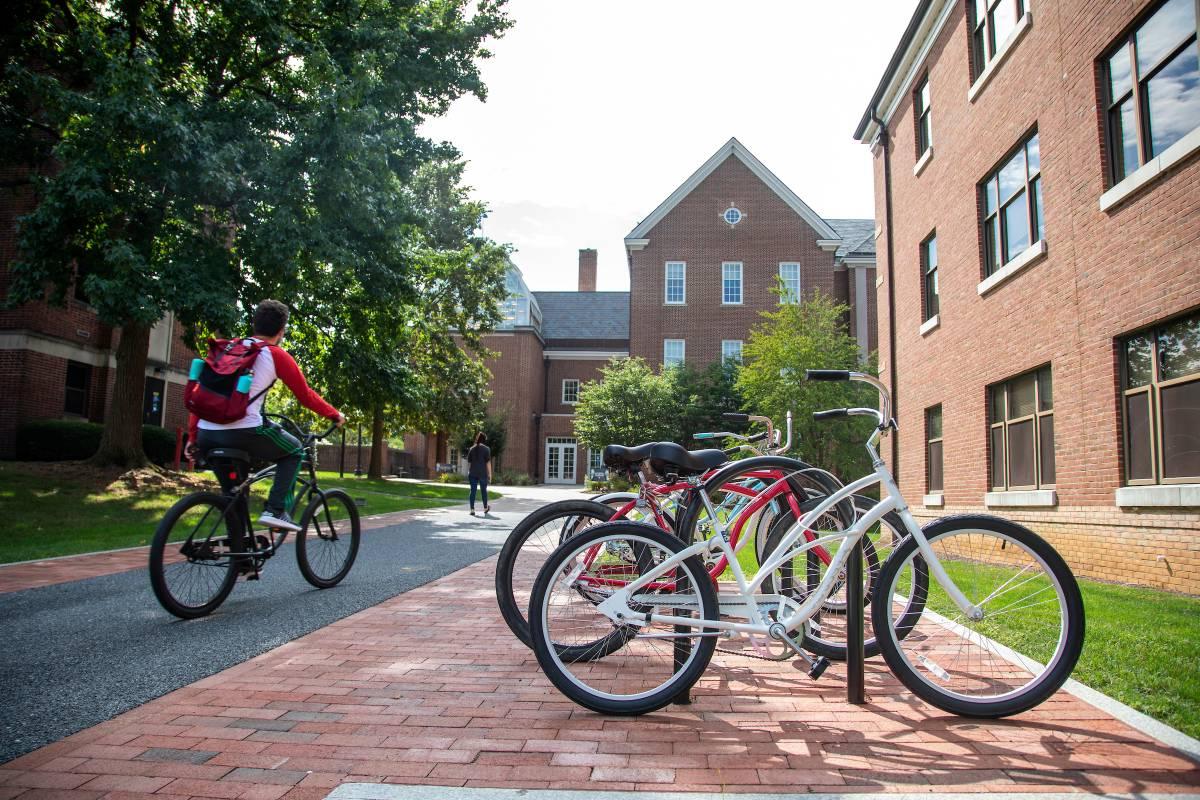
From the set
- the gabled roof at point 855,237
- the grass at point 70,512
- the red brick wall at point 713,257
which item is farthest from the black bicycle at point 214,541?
the gabled roof at point 855,237

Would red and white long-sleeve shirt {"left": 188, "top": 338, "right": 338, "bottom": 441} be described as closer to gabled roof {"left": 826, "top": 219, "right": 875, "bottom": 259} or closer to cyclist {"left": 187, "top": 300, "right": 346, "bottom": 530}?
cyclist {"left": 187, "top": 300, "right": 346, "bottom": 530}

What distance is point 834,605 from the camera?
442 centimetres

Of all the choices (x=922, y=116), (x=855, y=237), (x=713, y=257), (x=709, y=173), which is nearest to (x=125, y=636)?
(x=922, y=116)

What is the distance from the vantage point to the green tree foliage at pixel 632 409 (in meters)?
31.9

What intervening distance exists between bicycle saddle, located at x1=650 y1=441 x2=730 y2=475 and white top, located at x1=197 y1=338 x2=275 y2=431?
125 inches

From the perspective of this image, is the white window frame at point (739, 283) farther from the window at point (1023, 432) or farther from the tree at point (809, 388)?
the window at point (1023, 432)

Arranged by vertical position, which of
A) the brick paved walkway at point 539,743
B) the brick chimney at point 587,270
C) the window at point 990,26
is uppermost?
the brick chimney at point 587,270

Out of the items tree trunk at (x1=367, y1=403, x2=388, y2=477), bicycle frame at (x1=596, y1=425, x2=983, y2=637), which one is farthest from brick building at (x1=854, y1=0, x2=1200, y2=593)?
tree trunk at (x1=367, y1=403, x2=388, y2=477)

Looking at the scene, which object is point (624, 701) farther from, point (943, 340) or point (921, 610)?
point (943, 340)

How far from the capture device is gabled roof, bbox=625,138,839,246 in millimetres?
→ 35750

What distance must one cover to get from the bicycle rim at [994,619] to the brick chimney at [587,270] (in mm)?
53112

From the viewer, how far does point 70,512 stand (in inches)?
484

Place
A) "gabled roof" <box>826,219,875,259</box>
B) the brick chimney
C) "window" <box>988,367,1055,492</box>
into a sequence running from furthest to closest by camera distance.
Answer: the brick chimney < "gabled roof" <box>826,219,875,259</box> < "window" <box>988,367,1055,492</box>

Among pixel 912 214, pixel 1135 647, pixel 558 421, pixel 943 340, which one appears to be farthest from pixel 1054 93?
pixel 558 421
